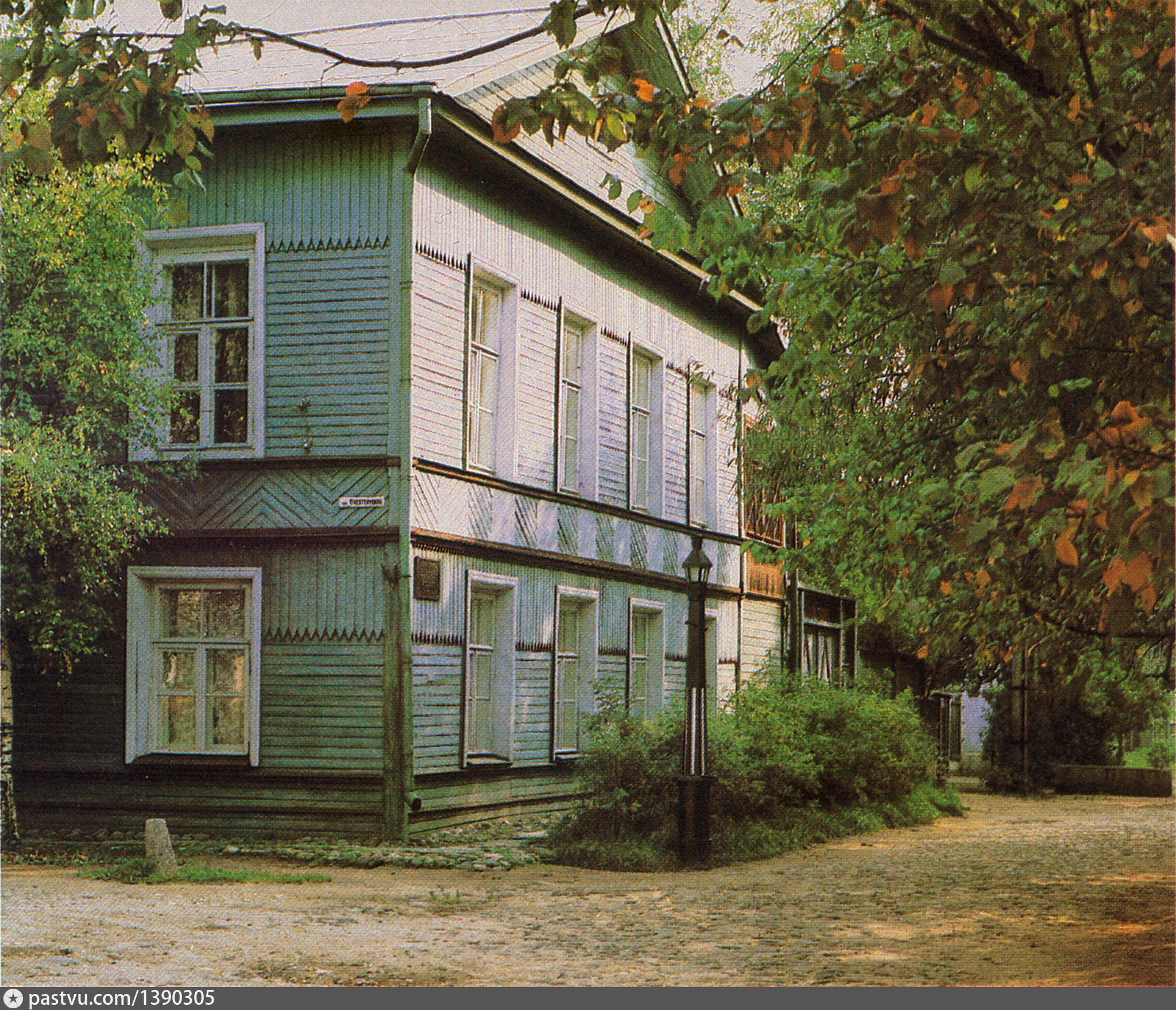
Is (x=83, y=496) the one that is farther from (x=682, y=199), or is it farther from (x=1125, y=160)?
(x=682, y=199)

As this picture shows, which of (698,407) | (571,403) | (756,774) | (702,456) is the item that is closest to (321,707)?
(756,774)

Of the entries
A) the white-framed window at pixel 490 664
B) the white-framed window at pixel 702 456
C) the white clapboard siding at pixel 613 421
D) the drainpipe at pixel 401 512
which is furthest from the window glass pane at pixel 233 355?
the white-framed window at pixel 702 456

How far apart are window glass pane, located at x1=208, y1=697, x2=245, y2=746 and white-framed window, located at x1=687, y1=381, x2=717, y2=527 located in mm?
8242

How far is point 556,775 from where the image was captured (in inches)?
672

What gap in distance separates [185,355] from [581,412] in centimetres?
537

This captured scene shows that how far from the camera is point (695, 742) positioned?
1408cm

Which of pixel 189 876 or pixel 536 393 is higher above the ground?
pixel 536 393

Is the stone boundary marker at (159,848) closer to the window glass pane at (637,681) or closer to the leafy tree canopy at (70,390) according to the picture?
the leafy tree canopy at (70,390)

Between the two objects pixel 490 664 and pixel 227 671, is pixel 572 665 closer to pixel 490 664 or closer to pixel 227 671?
pixel 490 664

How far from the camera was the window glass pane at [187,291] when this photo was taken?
1409 centimetres

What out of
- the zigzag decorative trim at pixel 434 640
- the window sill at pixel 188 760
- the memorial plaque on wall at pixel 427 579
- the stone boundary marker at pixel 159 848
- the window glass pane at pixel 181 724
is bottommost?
the stone boundary marker at pixel 159 848

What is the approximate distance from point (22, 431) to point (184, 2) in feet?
18.4

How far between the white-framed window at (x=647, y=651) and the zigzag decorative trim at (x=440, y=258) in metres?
5.21

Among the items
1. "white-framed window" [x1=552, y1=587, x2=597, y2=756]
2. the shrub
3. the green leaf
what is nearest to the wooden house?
the shrub
